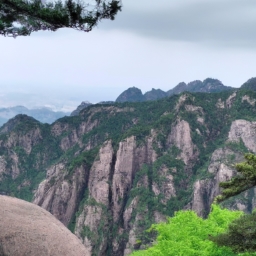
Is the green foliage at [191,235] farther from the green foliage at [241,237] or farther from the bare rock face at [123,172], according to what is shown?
the bare rock face at [123,172]

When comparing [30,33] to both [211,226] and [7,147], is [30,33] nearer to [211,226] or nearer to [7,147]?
[211,226]

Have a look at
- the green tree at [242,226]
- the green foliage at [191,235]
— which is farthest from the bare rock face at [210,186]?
the green tree at [242,226]

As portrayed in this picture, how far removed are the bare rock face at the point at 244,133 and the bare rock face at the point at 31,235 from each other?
10394 centimetres

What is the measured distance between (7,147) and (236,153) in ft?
371

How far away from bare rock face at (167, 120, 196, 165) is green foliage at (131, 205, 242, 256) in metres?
98.0

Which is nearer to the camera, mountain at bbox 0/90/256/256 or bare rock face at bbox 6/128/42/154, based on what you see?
mountain at bbox 0/90/256/256

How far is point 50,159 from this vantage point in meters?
174

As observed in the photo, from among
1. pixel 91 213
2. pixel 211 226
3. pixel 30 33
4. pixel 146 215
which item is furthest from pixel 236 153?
pixel 30 33

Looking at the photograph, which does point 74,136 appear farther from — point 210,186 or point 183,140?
point 210,186

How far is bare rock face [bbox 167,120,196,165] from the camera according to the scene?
392 ft

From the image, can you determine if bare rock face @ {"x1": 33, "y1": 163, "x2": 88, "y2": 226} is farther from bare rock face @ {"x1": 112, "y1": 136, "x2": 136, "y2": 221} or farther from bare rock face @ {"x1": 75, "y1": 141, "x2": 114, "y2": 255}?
bare rock face @ {"x1": 112, "y1": 136, "x2": 136, "y2": 221}

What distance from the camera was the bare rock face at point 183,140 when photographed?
119625 mm

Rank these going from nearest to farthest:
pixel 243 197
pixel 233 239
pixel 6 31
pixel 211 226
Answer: pixel 6 31
pixel 233 239
pixel 211 226
pixel 243 197

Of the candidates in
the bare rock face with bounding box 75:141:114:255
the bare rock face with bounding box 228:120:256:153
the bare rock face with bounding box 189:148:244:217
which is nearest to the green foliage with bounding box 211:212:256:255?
the bare rock face with bounding box 189:148:244:217
